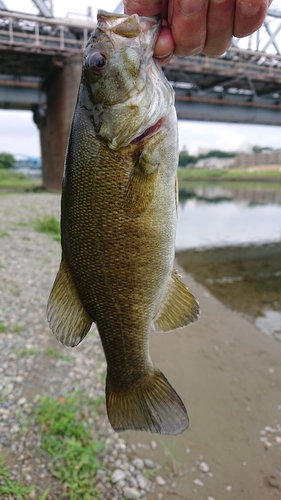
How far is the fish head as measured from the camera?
165 centimetres

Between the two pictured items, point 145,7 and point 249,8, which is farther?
point 145,7

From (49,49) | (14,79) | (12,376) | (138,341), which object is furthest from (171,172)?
(14,79)

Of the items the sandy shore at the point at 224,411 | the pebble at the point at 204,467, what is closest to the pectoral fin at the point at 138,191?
the sandy shore at the point at 224,411

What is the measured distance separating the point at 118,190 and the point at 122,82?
50cm

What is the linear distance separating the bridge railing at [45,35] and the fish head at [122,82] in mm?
19674

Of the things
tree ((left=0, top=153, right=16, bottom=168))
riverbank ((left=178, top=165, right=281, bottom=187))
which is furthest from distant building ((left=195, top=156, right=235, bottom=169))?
tree ((left=0, top=153, right=16, bottom=168))

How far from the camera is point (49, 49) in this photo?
64.1ft

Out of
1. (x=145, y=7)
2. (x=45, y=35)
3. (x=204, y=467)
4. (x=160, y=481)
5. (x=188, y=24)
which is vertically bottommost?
(x=204, y=467)

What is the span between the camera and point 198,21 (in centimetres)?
170

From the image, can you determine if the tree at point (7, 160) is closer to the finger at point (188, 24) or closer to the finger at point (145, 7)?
the finger at point (145, 7)

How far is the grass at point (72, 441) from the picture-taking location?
3.17m

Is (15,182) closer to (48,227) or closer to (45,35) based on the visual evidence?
(45,35)

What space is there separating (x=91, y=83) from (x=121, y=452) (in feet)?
11.4

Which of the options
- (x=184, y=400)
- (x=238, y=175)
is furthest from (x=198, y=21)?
(x=238, y=175)
